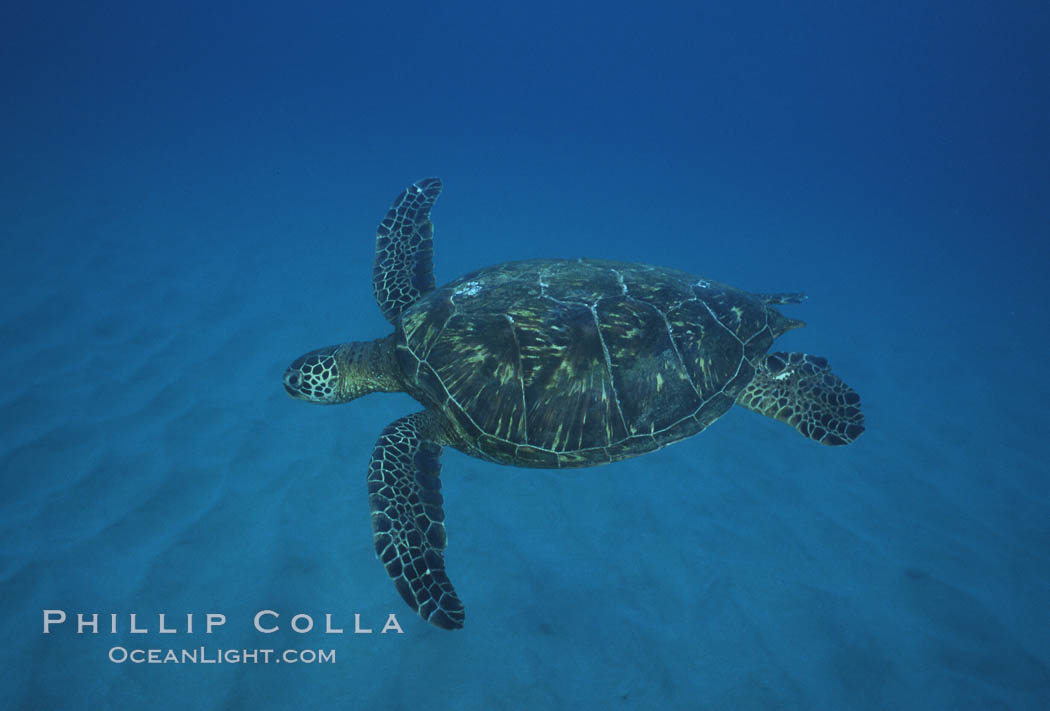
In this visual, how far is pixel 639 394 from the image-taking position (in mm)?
3039

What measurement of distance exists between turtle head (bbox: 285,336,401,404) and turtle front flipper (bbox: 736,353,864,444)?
3034mm

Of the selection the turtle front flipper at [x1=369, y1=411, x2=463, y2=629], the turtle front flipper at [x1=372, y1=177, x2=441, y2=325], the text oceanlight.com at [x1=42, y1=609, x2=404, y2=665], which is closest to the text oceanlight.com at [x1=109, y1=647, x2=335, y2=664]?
the text oceanlight.com at [x1=42, y1=609, x2=404, y2=665]

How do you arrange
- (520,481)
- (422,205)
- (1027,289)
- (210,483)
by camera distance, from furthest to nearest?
1. (1027,289)
2. (422,205)
3. (520,481)
4. (210,483)

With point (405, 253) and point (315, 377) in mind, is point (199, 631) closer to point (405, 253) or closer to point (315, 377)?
point (315, 377)

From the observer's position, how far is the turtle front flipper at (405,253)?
433cm

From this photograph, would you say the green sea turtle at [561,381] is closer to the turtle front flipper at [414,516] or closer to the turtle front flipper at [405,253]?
the turtle front flipper at [414,516]

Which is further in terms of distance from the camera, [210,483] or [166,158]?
[166,158]

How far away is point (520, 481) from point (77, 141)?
55.1 ft

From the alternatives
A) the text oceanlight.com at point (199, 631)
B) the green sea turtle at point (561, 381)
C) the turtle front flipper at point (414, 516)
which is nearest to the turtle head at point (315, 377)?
the green sea turtle at point (561, 381)

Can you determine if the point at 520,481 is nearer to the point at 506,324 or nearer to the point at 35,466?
the point at 506,324

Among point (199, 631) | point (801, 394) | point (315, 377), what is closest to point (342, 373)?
point (315, 377)

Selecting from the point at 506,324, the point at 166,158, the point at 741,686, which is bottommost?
the point at 741,686

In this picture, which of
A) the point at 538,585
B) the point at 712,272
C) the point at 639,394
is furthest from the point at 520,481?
the point at 712,272

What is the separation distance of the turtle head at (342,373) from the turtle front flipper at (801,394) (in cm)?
303
